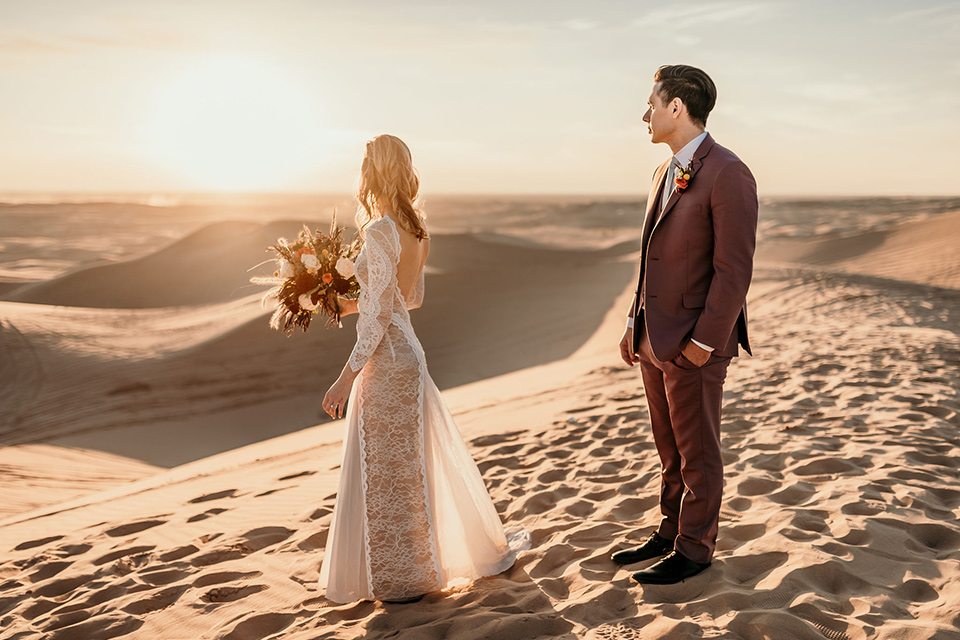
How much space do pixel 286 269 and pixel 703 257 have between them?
6.53 feet

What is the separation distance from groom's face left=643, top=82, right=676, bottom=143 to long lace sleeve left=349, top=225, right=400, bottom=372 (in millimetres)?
1271

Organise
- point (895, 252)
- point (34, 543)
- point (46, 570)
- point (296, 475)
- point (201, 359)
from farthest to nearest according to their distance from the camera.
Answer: point (895, 252), point (201, 359), point (296, 475), point (34, 543), point (46, 570)

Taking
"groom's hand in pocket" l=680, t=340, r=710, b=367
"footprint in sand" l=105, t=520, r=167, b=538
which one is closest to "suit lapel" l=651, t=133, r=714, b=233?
"groom's hand in pocket" l=680, t=340, r=710, b=367

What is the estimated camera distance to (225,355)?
10.5 meters

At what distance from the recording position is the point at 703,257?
9.61 feet

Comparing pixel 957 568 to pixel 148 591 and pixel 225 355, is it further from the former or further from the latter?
pixel 225 355

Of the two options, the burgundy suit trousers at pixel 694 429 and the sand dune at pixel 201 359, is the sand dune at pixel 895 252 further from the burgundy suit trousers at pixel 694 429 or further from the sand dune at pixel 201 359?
the burgundy suit trousers at pixel 694 429

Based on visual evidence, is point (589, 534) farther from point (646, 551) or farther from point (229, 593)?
point (229, 593)

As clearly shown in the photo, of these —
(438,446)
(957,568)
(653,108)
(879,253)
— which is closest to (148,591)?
(438,446)

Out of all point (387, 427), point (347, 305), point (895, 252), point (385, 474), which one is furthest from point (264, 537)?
point (895, 252)

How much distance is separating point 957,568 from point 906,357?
5136 millimetres

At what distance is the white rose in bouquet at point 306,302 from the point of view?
3.34 metres

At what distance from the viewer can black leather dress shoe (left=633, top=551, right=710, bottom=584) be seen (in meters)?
3.09

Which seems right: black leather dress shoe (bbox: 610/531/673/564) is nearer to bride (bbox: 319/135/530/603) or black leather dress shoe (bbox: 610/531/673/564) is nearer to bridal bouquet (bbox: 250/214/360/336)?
bride (bbox: 319/135/530/603)
